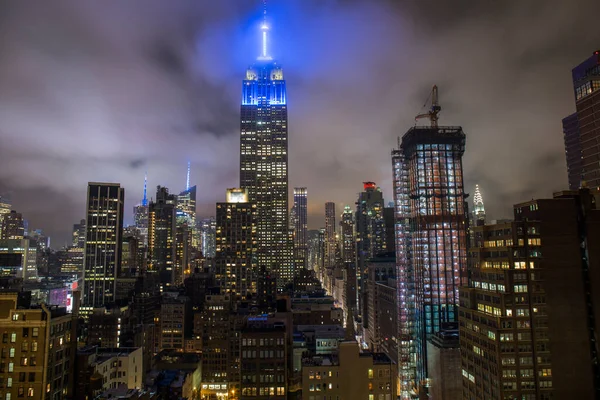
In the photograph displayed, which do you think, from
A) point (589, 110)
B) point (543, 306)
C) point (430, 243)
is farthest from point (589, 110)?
point (543, 306)

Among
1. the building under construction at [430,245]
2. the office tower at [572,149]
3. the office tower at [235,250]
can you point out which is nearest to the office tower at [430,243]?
the building under construction at [430,245]

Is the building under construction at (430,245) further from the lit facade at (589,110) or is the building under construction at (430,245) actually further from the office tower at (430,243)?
the lit facade at (589,110)

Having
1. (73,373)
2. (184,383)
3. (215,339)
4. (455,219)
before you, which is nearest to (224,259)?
(215,339)

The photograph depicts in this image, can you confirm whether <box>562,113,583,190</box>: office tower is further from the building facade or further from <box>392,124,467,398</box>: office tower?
<box>392,124,467,398</box>: office tower

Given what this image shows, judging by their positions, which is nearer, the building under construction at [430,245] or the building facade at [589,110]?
the building facade at [589,110]

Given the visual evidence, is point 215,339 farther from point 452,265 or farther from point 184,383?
point 452,265

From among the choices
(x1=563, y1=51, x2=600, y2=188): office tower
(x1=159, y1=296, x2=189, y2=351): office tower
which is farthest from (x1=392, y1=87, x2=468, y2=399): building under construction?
(x1=159, y1=296, x2=189, y2=351): office tower
